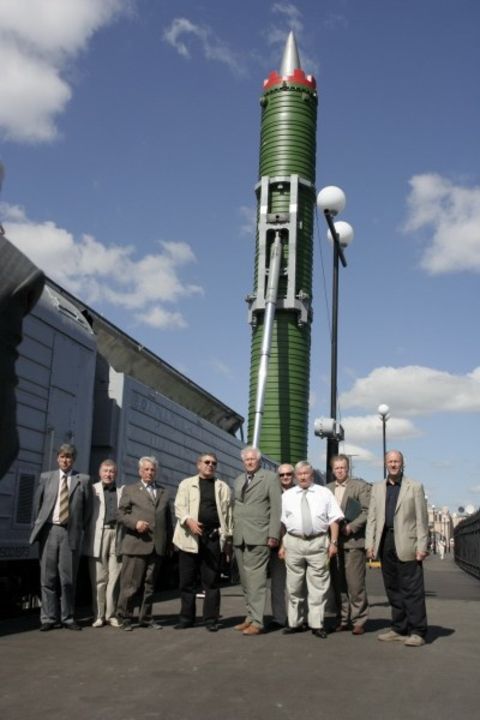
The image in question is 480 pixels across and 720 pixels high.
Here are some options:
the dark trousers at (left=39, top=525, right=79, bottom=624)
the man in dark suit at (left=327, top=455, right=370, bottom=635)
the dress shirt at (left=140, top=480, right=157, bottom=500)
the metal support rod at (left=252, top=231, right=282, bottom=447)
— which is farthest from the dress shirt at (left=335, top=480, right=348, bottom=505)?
the metal support rod at (left=252, top=231, right=282, bottom=447)

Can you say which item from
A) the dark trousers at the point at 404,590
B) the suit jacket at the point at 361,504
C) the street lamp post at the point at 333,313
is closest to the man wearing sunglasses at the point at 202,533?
the suit jacket at the point at 361,504

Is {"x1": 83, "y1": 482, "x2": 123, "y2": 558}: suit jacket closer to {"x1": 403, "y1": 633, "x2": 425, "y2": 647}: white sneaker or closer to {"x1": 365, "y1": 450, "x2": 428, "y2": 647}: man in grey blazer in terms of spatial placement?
{"x1": 365, "y1": 450, "x2": 428, "y2": 647}: man in grey blazer

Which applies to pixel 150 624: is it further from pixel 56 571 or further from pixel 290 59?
pixel 290 59

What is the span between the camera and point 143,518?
320 inches

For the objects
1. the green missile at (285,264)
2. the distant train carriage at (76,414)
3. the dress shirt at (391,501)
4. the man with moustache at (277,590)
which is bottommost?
the man with moustache at (277,590)

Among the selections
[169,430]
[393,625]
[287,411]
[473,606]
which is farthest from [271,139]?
[393,625]

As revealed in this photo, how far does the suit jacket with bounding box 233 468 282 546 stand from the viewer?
26.1ft

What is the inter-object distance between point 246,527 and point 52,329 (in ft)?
10.4

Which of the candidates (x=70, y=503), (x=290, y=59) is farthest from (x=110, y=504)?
(x=290, y=59)

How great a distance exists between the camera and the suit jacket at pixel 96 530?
8.32m

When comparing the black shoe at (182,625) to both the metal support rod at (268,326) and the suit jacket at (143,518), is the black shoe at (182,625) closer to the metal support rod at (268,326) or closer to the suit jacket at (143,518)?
the suit jacket at (143,518)

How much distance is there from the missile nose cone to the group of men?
25.9 m

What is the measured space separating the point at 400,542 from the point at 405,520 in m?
0.21

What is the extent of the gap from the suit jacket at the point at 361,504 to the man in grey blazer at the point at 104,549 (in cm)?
239
